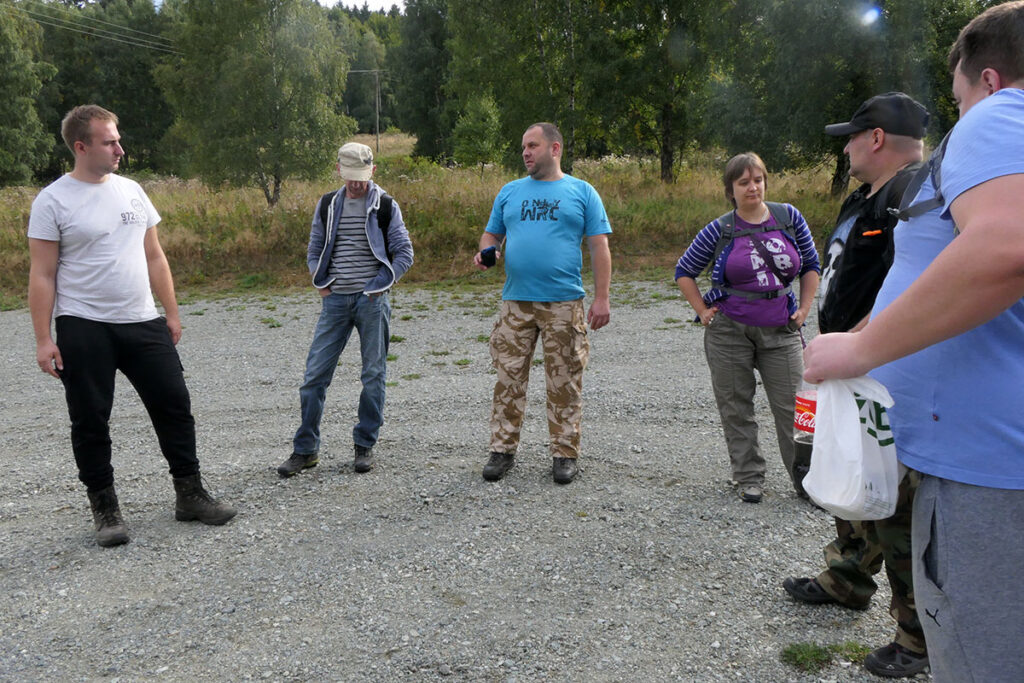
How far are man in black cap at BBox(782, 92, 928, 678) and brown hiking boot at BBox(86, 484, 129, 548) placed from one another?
3.46 m

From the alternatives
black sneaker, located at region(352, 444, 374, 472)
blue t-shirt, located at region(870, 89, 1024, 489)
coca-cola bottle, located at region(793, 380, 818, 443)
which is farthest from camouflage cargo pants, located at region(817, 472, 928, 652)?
black sneaker, located at region(352, 444, 374, 472)

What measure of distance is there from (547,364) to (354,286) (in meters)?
1.36

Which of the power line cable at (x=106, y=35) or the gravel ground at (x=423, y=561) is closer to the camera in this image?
the gravel ground at (x=423, y=561)

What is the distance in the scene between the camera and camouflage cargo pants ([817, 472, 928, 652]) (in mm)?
2584

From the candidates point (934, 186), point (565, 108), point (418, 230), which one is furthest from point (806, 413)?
point (565, 108)

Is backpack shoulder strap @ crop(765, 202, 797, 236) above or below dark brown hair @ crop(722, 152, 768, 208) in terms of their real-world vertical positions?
below

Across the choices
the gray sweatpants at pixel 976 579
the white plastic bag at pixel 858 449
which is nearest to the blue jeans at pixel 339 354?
the white plastic bag at pixel 858 449

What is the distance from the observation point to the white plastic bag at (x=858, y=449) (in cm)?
177

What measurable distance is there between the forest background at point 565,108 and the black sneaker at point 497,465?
10.00m

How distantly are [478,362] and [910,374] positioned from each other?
6901mm

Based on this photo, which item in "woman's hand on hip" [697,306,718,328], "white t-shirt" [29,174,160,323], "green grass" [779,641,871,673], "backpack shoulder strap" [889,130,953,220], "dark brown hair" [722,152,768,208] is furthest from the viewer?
"woman's hand on hip" [697,306,718,328]

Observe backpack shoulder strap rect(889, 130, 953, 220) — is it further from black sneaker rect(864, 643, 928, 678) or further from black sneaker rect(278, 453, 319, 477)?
black sneaker rect(278, 453, 319, 477)

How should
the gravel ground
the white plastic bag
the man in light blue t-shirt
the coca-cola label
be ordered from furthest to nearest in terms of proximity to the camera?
the coca-cola label → the gravel ground → the white plastic bag → the man in light blue t-shirt

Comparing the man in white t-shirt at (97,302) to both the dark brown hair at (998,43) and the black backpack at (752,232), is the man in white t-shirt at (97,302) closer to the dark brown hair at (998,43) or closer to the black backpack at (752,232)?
the black backpack at (752,232)
